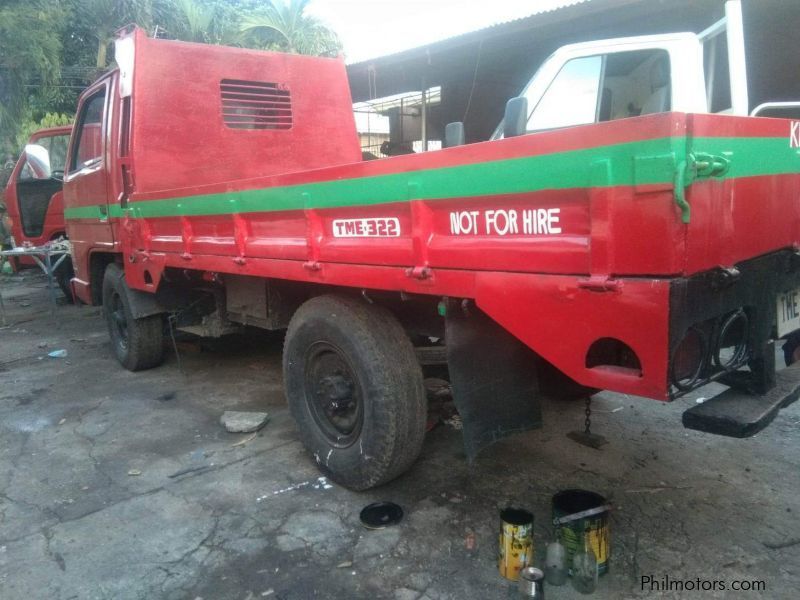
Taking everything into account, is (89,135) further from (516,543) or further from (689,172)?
(689,172)

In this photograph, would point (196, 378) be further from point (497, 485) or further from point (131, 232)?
point (497, 485)

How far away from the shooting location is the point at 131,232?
183 inches

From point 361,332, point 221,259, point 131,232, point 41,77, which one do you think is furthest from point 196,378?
point 41,77

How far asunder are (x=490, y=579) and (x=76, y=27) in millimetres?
16846

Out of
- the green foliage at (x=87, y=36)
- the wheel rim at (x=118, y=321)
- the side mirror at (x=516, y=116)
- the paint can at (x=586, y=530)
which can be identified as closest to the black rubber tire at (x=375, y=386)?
the paint can at (x=586, y=530)

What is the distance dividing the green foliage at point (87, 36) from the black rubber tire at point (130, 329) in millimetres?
9220

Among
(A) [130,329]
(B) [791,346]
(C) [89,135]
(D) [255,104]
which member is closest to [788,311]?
(B) [791,346]

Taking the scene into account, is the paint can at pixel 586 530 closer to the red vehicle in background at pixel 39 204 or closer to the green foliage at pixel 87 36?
the red vehicle in background at pixel 39 204

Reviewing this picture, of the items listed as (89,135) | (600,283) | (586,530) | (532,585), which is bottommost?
(532,585)

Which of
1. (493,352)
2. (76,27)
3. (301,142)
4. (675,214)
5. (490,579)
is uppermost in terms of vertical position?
(76,27)

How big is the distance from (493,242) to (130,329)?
418cm

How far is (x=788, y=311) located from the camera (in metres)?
2.40

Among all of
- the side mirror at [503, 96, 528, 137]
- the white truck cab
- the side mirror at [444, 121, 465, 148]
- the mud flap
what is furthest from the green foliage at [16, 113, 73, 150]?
the mud flap
